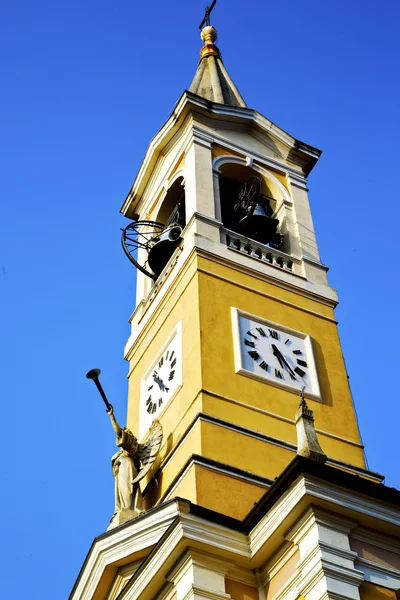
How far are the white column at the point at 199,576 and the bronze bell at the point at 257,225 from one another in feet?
31.1

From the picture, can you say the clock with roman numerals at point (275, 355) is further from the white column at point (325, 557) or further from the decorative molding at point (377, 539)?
the white column at point (325, 557)

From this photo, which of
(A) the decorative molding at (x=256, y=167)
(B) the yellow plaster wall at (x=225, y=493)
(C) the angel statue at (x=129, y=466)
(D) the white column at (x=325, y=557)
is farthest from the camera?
(A) the decorative molding at (x=256, y=167)

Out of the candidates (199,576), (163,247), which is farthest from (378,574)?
(163,247)

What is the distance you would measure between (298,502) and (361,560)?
3.21ft

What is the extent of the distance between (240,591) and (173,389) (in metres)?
5.19

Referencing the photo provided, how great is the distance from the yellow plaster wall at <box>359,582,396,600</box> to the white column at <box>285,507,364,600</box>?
6.0 inches

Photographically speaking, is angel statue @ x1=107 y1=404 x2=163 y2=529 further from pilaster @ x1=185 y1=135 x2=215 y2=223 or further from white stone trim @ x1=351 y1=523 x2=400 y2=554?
pilaster @ x1=185 y1=135 x2=215 y2=223

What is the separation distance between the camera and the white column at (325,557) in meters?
12.9

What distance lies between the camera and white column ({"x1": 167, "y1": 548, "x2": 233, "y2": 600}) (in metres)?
13.6

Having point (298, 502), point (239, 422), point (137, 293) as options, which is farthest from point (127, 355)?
point (298, 502)

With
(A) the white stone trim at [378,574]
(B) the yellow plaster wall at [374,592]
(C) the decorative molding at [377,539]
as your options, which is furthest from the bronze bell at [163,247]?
(B) the yellow plaster wall at [374,592]

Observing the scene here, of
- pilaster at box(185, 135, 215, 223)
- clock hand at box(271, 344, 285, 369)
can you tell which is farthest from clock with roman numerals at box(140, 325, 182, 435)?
pilaster at box(185, 135, 215, 223)

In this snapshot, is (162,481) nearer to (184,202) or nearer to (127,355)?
(127,355)

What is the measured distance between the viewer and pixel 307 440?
14.4m
